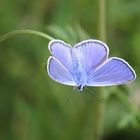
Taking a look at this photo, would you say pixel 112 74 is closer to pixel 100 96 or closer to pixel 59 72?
pixel 59 72

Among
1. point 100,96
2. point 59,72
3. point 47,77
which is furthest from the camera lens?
point 47,77

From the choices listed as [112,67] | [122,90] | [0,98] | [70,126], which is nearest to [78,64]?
[112,67]

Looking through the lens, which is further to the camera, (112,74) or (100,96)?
(100,96)

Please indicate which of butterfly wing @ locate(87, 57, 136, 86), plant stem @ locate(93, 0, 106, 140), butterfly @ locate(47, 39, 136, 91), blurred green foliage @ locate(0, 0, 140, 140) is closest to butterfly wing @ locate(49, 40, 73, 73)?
butterfly @ locate(47, 39, 136, 91)

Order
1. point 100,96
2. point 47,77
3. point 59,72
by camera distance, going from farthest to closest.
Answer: point 47,77, point 100,96, point 59,72

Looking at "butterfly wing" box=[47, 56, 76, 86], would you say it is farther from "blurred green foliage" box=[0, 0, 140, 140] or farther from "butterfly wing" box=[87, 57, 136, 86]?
"blurred green foliage" box=[0, 0, 140, 140]

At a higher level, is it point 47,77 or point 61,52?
point 61,52

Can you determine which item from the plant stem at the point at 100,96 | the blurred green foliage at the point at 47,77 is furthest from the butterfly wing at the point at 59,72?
the blurred green foliage at the point at 47,77

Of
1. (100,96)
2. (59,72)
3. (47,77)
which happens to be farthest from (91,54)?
(47,77)
